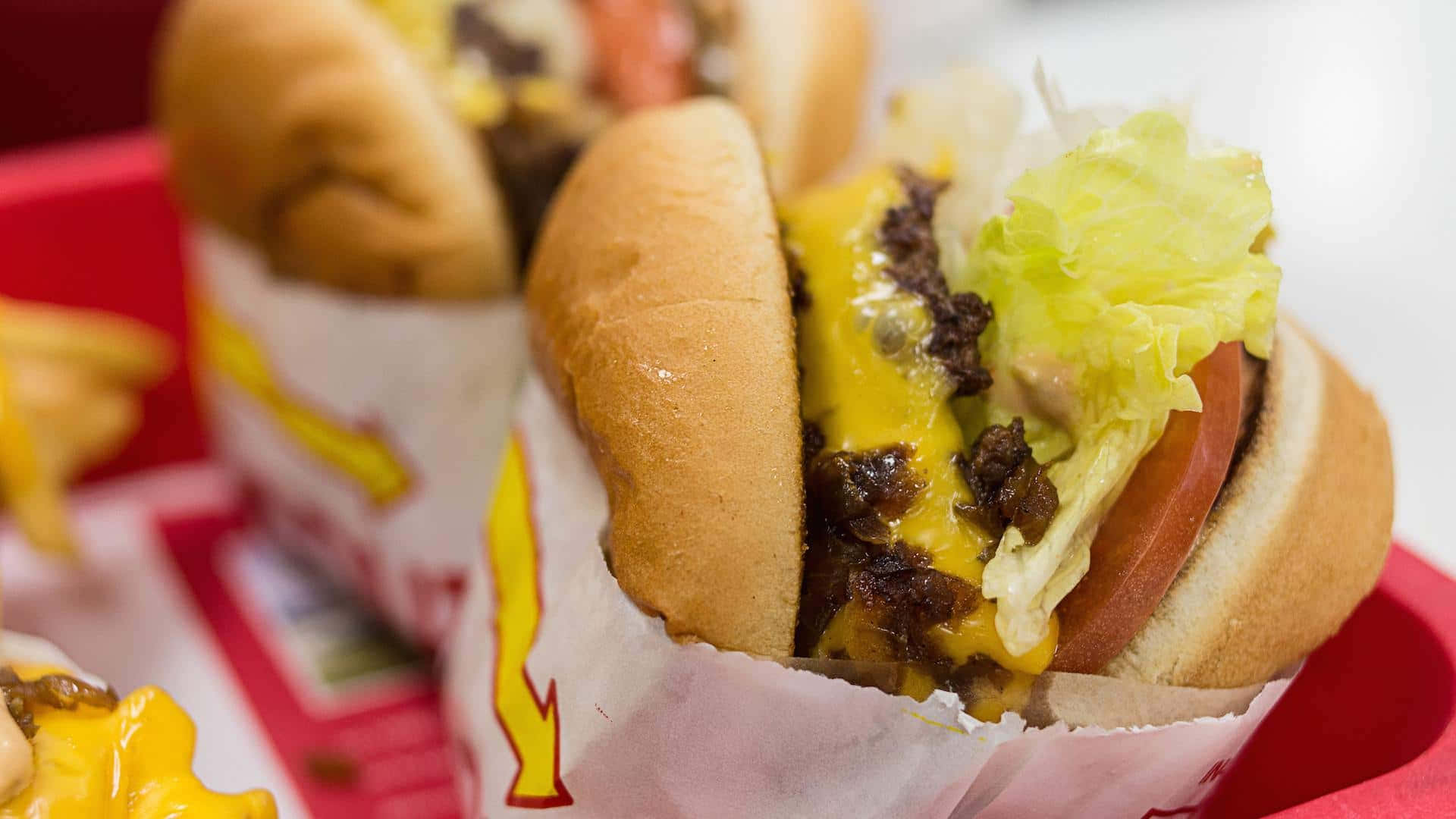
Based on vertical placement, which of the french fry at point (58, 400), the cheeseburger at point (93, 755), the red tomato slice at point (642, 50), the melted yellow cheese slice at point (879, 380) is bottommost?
the french fry at point (58, 400)

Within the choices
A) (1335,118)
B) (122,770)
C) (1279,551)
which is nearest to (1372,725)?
(1279,551)

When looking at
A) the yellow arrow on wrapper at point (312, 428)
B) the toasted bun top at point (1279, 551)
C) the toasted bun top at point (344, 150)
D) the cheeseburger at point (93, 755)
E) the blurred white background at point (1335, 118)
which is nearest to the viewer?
the cheeseburger at point (93, 755)

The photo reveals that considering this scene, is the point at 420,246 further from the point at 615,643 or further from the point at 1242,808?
the point at 1242,808

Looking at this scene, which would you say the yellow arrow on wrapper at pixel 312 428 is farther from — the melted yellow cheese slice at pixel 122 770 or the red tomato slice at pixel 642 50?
the melted yellow cheese slice at pixel 122 770

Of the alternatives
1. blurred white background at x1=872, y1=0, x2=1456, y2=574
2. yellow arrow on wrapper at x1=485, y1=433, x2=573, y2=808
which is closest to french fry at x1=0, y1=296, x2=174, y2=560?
yellow arrow on wrapper at x1=485, y1=433, x2=573, y2=808

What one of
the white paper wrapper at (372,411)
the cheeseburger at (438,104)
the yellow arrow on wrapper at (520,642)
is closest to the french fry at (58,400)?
the white paper wrapper at (372,411)

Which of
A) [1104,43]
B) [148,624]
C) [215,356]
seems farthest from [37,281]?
[1104,43]
